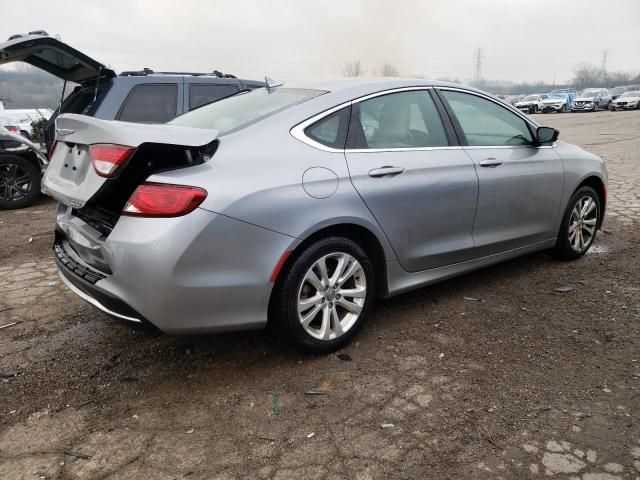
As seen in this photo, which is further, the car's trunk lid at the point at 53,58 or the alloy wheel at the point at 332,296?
the car's trunk lid at the point at 53,58

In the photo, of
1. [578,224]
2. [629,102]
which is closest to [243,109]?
[578,224]

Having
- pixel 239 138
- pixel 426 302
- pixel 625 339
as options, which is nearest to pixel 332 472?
pixel 239 138

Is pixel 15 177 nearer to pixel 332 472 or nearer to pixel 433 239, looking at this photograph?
pixel 433 239

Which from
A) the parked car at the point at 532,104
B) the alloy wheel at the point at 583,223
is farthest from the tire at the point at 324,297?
the parked car at the point at 532,104

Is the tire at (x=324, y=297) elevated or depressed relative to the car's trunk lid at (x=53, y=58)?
depressed

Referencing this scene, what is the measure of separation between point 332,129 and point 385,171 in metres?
0.39

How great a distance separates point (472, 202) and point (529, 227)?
0.80 m

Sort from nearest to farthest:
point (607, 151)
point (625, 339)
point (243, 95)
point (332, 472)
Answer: point (332, 472), point (625, 339), point (243, 95), point (607, 151)

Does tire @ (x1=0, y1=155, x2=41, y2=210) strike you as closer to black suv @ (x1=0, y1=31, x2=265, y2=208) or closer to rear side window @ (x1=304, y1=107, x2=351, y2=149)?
black suv @ (x1=0, y1=31, x2=265, y2=208)

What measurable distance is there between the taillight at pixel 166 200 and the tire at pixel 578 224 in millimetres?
3220

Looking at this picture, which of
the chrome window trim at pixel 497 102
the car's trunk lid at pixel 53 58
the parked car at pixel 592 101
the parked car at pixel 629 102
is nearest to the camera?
the chrome window trim at pixel 497 102

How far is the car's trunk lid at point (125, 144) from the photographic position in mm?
2326

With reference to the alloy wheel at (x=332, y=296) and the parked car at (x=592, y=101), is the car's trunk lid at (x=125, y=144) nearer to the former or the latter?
the alloy wheel at (x=332, y=296)

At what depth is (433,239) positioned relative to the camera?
325 centimetres
